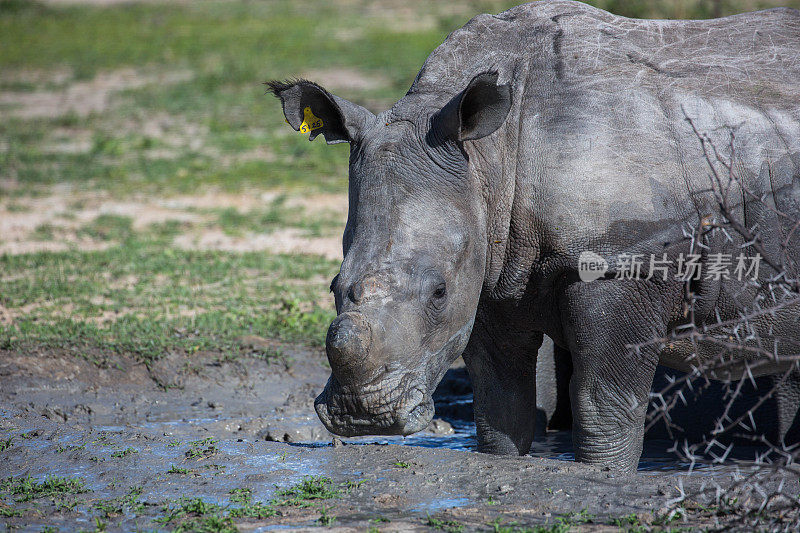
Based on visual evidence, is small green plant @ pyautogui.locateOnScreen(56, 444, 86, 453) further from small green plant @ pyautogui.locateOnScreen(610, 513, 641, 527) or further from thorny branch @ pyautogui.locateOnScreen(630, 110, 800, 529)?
thorny branch @ pyautogui.locateOnScreen(630, 110, 800, 529)

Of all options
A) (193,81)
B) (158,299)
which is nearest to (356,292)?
(158,299)

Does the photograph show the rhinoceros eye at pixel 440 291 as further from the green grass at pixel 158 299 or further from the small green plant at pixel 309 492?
the green grass at pixel 158 299

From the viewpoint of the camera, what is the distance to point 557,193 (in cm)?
462

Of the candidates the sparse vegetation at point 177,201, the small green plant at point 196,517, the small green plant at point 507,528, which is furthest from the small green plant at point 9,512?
the small green plant at point 507,528

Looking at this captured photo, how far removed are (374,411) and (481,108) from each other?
4.52 feet

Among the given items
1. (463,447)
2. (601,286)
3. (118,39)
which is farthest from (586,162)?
(118,39)

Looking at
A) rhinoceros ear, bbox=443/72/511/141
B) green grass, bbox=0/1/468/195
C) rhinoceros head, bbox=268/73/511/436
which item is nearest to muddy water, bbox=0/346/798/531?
rhinoceros head, bbox=268/73/511/436

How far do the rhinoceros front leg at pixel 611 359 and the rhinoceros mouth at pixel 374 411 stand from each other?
0.90 metres

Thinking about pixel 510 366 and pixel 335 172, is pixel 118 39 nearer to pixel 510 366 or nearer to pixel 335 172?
pixel 335 172

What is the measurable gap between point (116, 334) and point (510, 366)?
3.06 meters

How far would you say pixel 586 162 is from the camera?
15.1ft

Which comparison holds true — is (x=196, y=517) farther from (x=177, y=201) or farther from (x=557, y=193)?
(x=177, y=201)

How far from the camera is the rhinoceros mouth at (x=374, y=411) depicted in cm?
414

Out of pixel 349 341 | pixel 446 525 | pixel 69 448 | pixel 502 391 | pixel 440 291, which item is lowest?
pixel 69 448
